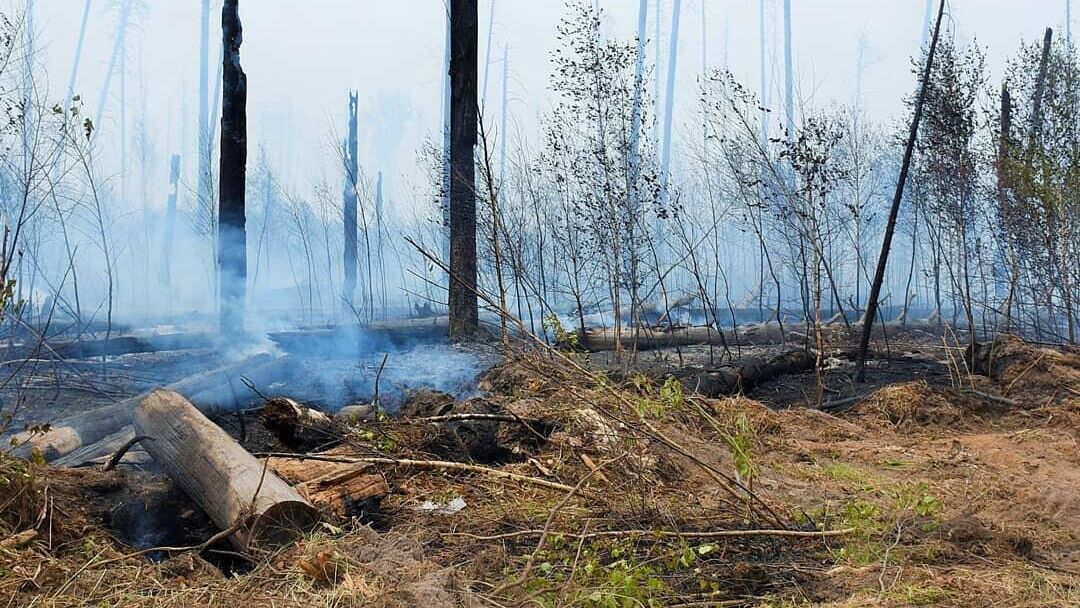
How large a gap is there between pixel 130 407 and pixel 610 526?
14.8ft

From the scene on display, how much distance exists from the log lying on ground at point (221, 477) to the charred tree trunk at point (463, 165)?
671 centimetres

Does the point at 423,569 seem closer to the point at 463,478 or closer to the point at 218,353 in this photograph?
the point at 463,478

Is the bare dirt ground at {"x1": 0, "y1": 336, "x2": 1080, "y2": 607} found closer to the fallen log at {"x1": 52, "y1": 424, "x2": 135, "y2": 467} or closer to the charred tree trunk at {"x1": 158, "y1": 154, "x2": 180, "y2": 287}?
the fallen log at {"x1": 52, "y1": 424, "x2": 135, "y2": 467}

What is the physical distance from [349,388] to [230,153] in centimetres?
468

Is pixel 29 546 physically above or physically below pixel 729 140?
below

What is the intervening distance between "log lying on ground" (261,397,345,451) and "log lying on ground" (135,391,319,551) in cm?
69

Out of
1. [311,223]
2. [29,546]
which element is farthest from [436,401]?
[311,223]

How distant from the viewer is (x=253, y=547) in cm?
374

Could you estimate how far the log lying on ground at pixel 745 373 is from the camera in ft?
30.4

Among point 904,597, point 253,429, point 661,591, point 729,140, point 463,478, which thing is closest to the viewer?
Answer: point 904,597

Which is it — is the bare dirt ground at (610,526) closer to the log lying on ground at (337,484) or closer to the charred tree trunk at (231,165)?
the log lying on ground at (337,484)

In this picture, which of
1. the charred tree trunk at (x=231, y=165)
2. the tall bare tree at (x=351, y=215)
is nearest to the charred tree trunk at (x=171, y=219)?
the tall bare tree at (x=351, y=215)

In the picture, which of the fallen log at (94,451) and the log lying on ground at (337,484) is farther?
the fallen log at (94,451)

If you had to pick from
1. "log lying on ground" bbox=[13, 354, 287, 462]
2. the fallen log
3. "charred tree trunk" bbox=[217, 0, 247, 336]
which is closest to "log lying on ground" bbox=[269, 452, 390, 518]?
"log lying on ground" bbox=[13, 354, 287, 462]
